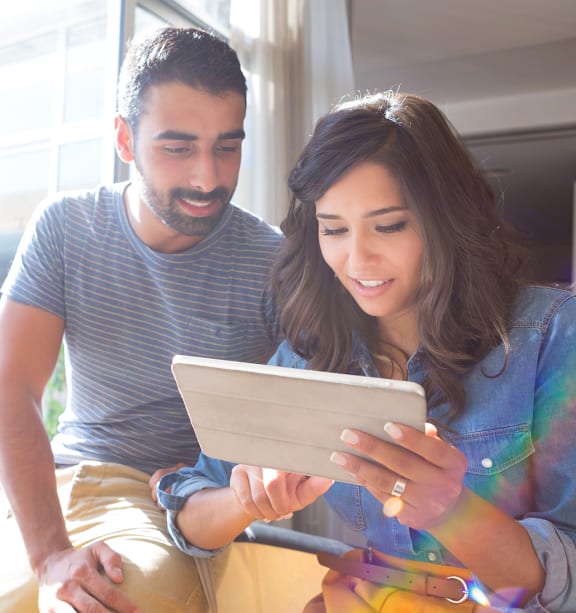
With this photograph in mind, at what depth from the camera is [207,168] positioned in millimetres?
1414

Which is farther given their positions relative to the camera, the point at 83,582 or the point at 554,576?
the point at 83,582

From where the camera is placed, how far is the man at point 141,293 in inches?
54.8

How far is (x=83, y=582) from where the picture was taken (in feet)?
3.63

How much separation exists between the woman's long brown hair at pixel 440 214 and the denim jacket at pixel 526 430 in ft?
0.10

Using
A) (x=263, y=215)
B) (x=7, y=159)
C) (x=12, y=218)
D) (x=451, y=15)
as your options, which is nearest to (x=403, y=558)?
(x=263, y=215)

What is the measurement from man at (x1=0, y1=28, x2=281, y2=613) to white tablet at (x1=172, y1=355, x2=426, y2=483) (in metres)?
0.56

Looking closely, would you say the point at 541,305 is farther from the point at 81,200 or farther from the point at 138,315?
the point at 81,200

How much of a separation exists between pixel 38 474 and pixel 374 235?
77 centimetres

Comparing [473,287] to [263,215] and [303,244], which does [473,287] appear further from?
[263,215]

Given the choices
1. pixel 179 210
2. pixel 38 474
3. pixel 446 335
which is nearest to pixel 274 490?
pixel 446 335

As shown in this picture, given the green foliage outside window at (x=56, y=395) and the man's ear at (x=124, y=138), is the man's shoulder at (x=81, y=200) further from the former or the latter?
the green foliage outside window at (x=56, y=395)

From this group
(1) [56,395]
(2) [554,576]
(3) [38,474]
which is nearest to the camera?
(2) [554,576]

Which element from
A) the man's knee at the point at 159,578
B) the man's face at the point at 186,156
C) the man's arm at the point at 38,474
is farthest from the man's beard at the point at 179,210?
the man's knee at the point at 159,578

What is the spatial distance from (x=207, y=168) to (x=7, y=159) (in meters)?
1.11
